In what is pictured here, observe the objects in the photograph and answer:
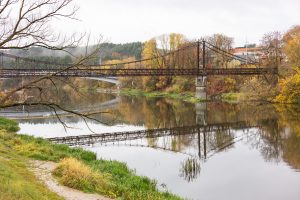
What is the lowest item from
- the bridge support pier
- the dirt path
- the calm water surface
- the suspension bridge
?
the calm water surface

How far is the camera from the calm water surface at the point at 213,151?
16844 millimetres

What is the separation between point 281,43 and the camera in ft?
193

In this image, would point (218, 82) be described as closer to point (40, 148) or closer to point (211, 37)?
point (211, 37)

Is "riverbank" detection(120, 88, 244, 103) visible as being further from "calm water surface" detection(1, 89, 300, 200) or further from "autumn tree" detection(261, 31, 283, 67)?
"calm water surface" detection(1, 89, 300, 200)

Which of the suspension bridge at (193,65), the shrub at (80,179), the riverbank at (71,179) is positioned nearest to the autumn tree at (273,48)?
the suspension bridge at (193,65)

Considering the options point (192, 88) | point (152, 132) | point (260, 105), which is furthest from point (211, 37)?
point (152, 132)

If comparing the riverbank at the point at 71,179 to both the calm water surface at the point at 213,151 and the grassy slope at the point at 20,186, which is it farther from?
the calm water surface at the point at 213,151

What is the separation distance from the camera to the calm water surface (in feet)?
55.3

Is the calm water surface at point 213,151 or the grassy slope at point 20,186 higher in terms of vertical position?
the grassy slope at point 20,186

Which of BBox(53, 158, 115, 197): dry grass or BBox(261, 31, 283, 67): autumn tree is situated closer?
BBox(53, 158, 115, 197): dry grass

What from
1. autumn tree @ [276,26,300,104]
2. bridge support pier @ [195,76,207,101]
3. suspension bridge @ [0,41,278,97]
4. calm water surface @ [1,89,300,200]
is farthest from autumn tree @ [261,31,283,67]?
calm water surface @ [1,89,300,200]

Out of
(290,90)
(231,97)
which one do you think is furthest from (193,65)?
(290,90)

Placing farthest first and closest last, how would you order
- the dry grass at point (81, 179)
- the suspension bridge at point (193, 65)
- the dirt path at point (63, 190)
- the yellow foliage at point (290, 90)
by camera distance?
the suspension bridge at point (193, 65) < the yellow foliage at point (290, 90) < the dry grass at point (81, 179) < the dirt path at point (63, 190)

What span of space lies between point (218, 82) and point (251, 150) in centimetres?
4414
